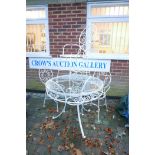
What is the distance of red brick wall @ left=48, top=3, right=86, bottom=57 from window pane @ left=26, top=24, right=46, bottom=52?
0.24 metres

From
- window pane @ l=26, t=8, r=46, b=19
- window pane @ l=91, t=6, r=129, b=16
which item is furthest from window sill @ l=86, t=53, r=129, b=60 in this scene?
window pane @ l=26, t=8, r=46, b=19

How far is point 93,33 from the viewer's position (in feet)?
12.9

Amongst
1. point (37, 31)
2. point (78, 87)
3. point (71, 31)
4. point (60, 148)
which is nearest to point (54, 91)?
point (78, 87)

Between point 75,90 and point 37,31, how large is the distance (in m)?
1.97

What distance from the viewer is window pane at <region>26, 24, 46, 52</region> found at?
13.8 feet

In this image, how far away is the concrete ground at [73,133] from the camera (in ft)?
8.42

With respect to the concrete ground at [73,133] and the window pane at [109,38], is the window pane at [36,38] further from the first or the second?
the concrete ground at [73,133]

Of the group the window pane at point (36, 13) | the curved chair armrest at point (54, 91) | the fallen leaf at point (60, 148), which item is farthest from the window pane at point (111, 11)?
the fallen leaf at point (60, 148)

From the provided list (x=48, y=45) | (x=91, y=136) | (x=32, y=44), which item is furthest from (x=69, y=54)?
(x=91, y=136)

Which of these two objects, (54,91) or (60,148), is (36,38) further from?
(60,148)

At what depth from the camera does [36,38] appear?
170 inches

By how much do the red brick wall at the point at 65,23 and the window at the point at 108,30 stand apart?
0.63 feet
